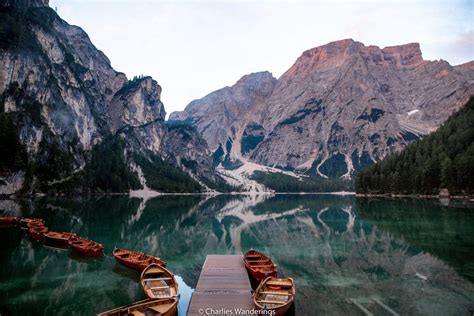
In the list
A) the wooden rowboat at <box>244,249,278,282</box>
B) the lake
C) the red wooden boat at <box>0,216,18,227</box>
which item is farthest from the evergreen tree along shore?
the red wooden boat at <box>0,216,18,227</box>

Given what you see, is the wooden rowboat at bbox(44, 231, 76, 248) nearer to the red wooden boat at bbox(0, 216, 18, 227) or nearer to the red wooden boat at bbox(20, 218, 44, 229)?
the red wooden boat at bbox(20, 218, 44, 229)

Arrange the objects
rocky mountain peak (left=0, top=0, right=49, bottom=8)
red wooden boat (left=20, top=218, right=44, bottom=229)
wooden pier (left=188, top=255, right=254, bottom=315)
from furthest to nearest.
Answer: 1. rocky mountain peak (left=0, top=0, right=49, bottom=8)
2. red wooden boat (left=20, top=218, right=44, bottom=229)
3. wooden pier (left=188, top=255, right=254, bottom=315)

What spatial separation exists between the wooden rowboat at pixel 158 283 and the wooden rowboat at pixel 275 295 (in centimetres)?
480

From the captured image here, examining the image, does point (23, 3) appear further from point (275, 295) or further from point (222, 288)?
point (275, 295)

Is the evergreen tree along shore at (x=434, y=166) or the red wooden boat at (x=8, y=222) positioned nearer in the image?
the red wooden boat at (x=8, y=222)

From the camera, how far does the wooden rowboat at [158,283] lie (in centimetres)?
1970

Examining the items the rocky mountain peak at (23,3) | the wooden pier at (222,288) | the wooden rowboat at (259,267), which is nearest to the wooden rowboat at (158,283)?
the wooden pier at (222,288)

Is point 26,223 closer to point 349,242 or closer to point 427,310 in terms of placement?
point 349,242

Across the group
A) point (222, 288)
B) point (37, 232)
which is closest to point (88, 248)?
point (37, 232)

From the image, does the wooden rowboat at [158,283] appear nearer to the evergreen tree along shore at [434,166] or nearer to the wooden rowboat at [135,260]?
the wooden rowboat at [135,260]

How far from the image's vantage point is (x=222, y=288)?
2225 centimetres

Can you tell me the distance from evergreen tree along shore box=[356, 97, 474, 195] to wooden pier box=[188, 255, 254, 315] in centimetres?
9382

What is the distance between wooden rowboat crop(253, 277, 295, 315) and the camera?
17.1 m

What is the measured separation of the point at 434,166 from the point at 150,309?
117m
